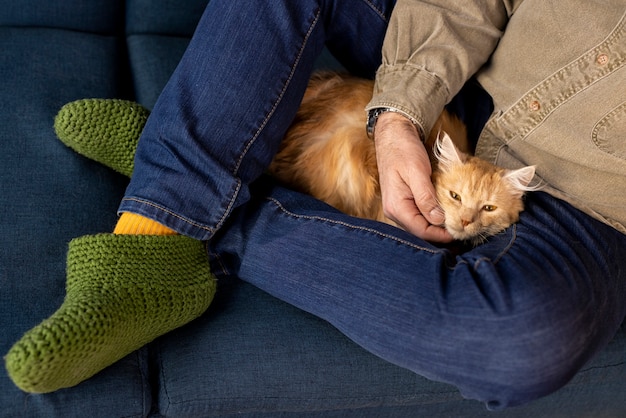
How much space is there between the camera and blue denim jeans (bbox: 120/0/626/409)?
1004 mm

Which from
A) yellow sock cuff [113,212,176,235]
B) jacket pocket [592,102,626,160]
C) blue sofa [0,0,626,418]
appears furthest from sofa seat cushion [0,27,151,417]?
jacket pocket [592,102,626,160]

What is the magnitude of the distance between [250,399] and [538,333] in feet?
1.64

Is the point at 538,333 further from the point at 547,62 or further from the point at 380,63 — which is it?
the point at 380,63

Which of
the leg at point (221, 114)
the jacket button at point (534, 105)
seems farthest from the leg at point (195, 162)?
the jacket button at point (534, 105)

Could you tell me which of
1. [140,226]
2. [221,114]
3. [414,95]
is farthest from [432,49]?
[140,226]

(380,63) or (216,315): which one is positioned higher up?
(380,63)

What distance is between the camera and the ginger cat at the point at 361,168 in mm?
1265

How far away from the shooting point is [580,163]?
117 cm

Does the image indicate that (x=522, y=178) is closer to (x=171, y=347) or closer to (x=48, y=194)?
(x=171, y=347)

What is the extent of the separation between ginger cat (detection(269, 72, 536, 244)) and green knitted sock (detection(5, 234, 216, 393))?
1.07 ft

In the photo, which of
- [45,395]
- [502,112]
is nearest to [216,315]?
[45,395]

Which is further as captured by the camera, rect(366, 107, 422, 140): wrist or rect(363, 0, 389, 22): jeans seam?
rect(363, 0, 389, 22): jeans seam

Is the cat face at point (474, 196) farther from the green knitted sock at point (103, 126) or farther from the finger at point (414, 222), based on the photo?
the green knitted sock at point (103, 126)

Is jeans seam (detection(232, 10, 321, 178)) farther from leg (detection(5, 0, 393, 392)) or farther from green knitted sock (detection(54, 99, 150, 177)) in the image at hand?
green knitted sock (detection(54, 99, 150, 177))
